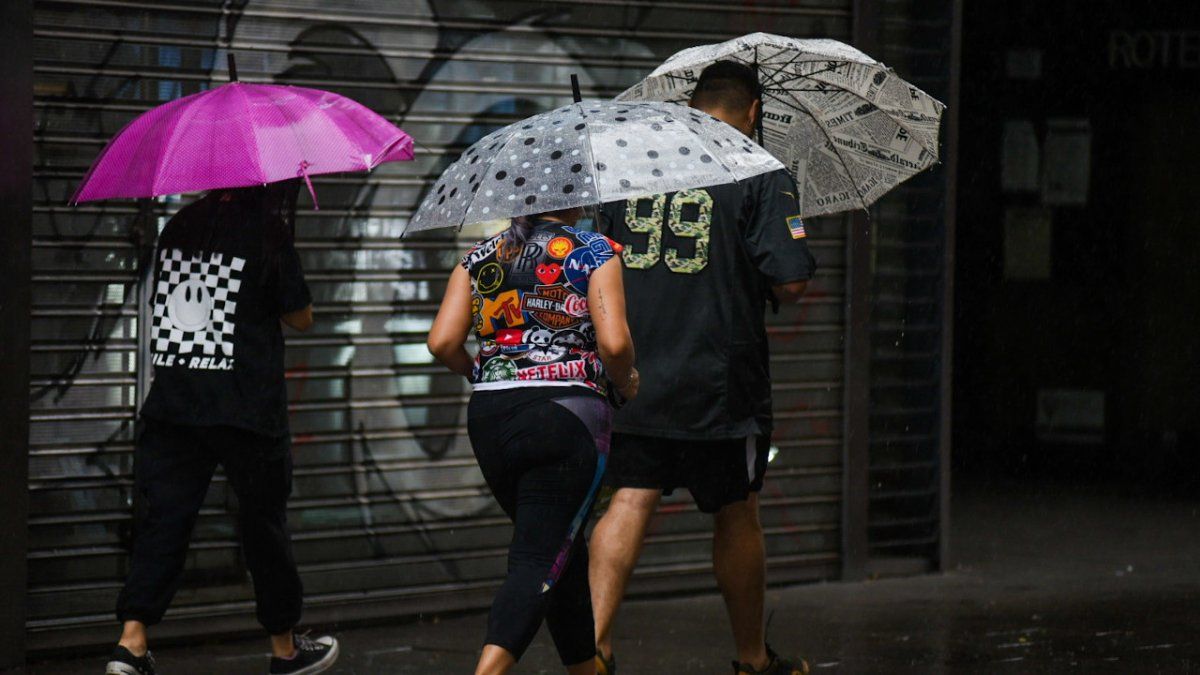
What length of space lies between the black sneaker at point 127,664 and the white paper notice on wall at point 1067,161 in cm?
855

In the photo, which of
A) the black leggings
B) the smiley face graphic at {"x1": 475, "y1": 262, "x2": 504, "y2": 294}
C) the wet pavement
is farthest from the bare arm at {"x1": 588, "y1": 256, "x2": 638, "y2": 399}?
the wet pavement

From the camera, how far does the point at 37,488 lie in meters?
6.39

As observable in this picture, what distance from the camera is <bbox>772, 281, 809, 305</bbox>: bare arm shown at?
213 inches

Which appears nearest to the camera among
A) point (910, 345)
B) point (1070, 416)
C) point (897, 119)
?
point (897, 119)

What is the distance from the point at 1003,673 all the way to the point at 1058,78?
23.3 ft

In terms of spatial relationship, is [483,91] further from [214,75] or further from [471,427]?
[471,427]

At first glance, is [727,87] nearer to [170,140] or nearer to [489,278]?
[489,278]

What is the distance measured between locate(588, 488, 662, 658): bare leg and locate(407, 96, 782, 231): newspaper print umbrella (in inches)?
52.6

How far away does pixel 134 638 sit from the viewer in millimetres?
5457

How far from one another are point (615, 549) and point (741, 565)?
429mm

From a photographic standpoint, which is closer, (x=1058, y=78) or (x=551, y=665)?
(x=551, y=665)

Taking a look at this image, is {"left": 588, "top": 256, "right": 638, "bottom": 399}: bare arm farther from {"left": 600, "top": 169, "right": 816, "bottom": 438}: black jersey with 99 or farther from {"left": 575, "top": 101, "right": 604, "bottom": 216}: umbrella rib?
{"left": 600, "top": 169, "right": 816, "bottom": 438}: black jersey with 99

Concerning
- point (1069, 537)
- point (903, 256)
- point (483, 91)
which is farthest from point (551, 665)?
point (1069, 537)

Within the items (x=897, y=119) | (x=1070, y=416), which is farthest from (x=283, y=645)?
(x=1070, y=416)
